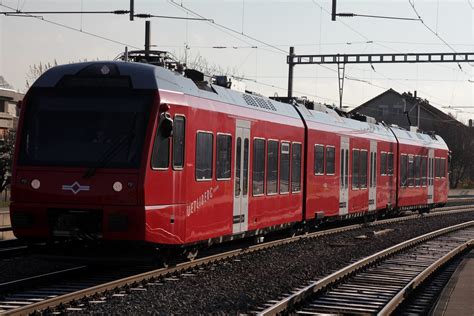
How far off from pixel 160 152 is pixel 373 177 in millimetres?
17073

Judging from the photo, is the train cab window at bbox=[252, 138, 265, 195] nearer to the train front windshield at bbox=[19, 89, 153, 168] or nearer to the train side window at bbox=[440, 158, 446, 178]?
the train front windshield at bbox=[19, 89, 153, 168]

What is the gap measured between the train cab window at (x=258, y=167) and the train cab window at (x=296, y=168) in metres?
2.37

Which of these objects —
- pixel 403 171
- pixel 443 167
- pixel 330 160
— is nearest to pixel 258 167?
pixel 330 160

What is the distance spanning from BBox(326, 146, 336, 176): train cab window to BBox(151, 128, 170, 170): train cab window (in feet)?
35.8

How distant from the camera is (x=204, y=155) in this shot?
15.3 metres

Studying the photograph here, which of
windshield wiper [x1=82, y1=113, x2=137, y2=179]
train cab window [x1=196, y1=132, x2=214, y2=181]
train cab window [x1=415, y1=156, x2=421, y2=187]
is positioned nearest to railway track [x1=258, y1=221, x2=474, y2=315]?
train cab window [x1=196, y1=132, x2=214, y2=181]

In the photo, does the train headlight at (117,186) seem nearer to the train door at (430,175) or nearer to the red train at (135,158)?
the red train at (135,158)

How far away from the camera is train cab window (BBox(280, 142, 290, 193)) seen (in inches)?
789

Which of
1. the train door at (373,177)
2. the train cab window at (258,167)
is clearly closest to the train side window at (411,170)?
the train door at (373,177)

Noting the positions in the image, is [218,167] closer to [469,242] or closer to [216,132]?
[216,132]

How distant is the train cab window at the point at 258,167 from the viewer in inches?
712

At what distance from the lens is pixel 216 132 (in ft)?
52.1

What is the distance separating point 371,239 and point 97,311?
13963mm

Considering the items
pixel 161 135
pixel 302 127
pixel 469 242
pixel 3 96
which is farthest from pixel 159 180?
pixel 3 96
